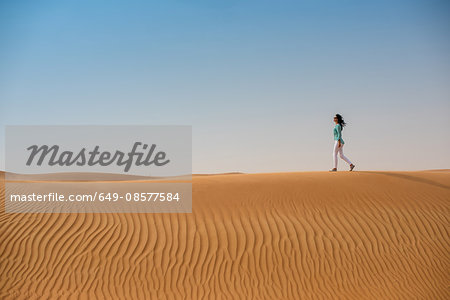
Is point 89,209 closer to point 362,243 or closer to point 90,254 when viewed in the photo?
point 90,254

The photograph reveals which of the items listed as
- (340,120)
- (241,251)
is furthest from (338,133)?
(241,251)

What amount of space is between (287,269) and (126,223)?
4.11 m

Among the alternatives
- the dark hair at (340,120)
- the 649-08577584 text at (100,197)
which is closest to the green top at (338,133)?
the dark hair at (340,120)

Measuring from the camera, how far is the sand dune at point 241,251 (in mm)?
7633

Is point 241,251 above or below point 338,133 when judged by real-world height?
below

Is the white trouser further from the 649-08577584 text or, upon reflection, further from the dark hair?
the 649-08577584 text

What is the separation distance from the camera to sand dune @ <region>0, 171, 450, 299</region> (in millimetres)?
7633

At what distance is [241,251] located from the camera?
8633 millimetres

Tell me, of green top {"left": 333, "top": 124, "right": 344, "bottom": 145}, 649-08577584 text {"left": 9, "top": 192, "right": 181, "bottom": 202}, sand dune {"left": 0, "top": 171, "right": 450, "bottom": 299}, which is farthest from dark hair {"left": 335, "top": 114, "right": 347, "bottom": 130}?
649-08577584 text {"left": 9, "top": 192, "right": 181, "bottom": 202}

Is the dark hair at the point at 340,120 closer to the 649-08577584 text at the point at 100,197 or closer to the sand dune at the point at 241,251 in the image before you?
the sand dune at the point at 241,251

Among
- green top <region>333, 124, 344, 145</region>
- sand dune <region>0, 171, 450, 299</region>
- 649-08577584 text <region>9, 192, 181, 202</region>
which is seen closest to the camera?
sand dune <region>0, 171, 450, 299</region>

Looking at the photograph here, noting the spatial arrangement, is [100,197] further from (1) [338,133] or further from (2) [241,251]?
(1) [338,133]

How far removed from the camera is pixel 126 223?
31.2 ft

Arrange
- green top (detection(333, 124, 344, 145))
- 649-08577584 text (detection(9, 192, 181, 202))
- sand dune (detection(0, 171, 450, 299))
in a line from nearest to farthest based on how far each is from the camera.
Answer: sand dune (detection(0, 171, 450, 299))
649-08577584 text (detection(9, 192, 181, 202))
green top (detection(333, 124, 344, 145))
